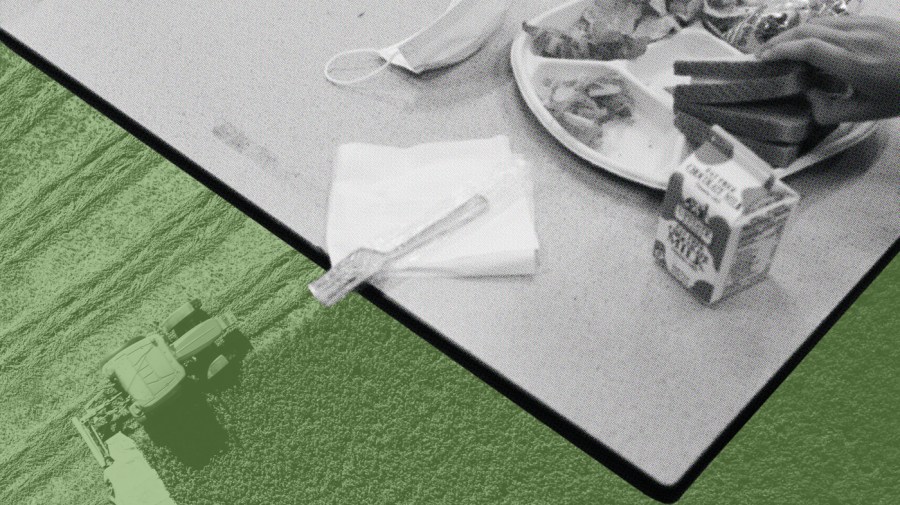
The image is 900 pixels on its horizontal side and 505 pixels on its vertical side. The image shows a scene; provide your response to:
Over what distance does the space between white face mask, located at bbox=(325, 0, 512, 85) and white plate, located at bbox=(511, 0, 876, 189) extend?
40 millimetres

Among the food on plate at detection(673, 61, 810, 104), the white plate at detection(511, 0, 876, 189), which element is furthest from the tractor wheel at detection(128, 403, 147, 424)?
the food on plate at detection(673, 61, 810, 104)

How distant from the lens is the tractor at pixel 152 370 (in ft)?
3.78

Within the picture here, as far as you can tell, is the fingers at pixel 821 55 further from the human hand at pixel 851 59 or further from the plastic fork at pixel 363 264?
the plastic fork at pixel 363 264

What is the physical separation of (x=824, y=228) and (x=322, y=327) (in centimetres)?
98

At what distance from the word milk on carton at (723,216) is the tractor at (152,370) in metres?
0.77

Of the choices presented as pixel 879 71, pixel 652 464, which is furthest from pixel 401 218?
pixel 879 71

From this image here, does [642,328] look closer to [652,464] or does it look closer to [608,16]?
[652,464]

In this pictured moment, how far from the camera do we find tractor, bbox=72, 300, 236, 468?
3.78ft

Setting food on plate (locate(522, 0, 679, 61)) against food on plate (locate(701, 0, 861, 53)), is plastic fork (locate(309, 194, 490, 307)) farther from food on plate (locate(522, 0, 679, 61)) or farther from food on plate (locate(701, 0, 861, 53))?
food on plate (locate(701, 0, 861, 53))

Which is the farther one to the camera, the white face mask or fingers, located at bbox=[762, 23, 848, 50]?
the white face mask

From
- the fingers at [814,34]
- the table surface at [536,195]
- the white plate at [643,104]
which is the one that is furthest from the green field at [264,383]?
the fingers at [814,34]

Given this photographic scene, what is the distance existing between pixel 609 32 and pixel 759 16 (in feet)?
0.51

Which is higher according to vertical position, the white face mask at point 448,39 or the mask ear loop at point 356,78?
the white face mask at point 448,39

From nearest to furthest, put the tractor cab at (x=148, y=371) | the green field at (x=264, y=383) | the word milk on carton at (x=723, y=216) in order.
→ the word milk on carton at (x=723, y=216) → the tractor cab at (x=148, y=371) → the green field at (x=264, y=383)
